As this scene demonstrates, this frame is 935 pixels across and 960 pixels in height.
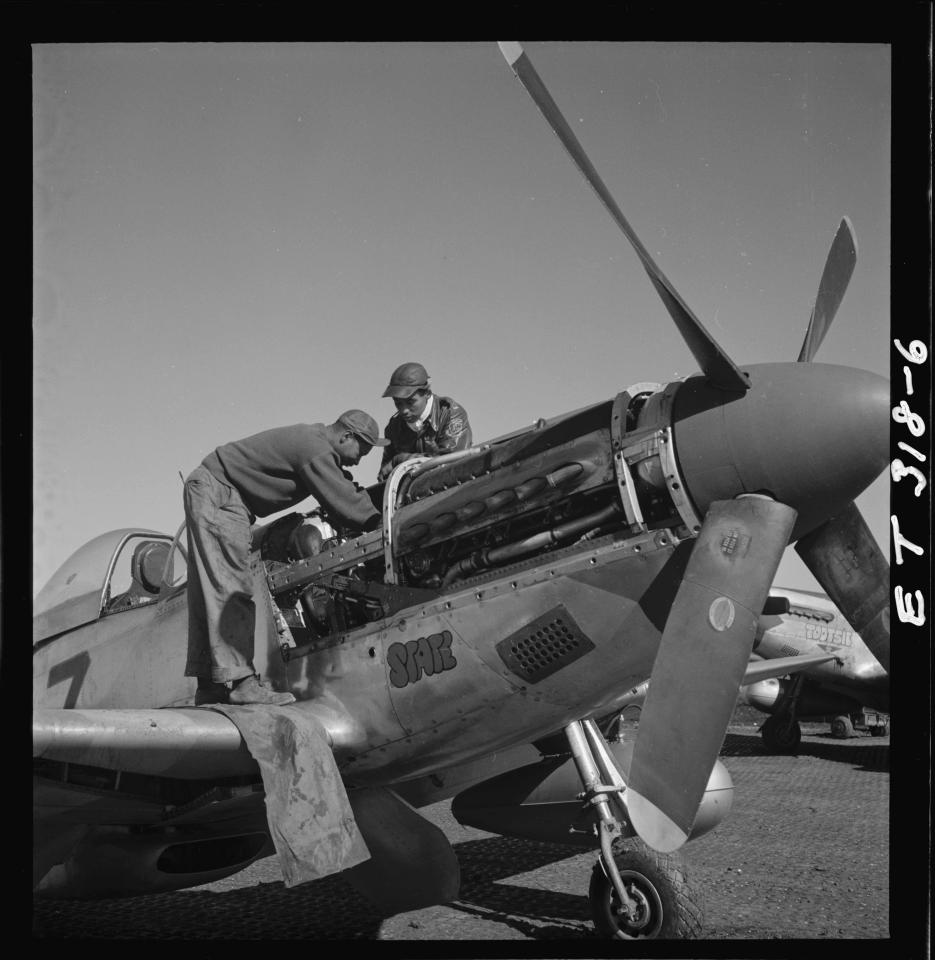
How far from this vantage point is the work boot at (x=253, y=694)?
15.2 feet

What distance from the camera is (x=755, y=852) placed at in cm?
745

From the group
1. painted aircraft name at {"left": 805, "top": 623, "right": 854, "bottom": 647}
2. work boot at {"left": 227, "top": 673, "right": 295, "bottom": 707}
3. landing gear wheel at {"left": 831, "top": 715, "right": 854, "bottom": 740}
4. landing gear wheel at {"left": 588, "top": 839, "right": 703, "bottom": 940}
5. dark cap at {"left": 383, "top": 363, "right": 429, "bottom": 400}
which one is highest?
dark cap at {"left": 383, "top": 363, "right": 429, "bottom": 400}

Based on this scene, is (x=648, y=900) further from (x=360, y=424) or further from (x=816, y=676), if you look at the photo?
(x=816, y=676)

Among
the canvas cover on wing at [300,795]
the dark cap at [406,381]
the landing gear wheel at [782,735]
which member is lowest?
the landing gear wheel at [782,735]

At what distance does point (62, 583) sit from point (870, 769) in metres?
9.94

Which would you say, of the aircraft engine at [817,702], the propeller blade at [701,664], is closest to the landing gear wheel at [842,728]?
the aircraft engine at [817,702]

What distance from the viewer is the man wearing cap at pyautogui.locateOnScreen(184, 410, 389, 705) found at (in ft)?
15.3

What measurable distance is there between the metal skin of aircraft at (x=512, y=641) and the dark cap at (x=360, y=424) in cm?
31

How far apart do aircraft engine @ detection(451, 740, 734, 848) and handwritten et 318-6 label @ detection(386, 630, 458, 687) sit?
162 cm

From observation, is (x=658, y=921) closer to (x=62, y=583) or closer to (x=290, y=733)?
(x=290, y=733)

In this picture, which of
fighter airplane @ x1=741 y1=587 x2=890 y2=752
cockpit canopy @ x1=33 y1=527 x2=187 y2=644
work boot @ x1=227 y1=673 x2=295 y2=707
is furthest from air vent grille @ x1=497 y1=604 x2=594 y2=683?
fighter airplane @ x1=741 y1=587 x2=890 y2=752

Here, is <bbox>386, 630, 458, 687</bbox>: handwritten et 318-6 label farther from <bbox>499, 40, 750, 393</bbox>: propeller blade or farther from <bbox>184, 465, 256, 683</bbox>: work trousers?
<bbox>499, 40, 750, 393</bbox>: propeller blade

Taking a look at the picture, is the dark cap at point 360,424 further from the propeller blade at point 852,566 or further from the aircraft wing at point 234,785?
the propeller blade at point 852,566
